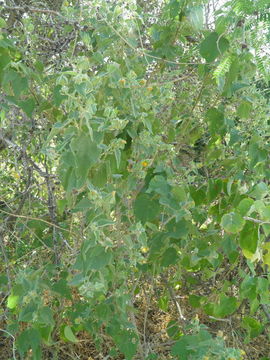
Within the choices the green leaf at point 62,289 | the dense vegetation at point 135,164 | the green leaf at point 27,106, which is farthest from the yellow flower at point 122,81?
the green leaf at point 62,289

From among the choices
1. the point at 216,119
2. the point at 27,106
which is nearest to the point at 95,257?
the point at 27,106

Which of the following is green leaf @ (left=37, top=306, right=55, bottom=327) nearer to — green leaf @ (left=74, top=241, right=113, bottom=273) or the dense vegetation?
the dense vegetation

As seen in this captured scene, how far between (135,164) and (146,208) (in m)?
0.15

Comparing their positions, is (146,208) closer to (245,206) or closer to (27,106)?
(245,206)

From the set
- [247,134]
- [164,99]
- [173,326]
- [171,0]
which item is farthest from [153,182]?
[173,326]

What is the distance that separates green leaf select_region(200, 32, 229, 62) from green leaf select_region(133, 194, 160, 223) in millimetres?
488

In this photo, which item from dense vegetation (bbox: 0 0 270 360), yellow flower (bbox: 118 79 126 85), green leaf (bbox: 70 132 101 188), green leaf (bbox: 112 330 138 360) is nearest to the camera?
green leaf (bbox: 70 132 101 188)

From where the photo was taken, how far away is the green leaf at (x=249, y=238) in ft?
4.94

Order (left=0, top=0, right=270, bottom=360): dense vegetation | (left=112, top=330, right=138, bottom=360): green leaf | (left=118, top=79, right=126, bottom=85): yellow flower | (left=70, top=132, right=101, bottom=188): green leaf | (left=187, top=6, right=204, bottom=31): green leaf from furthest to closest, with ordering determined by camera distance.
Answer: (left=112, top=330, right=138, bottom=360): green leaf < (left=187, top=6, right=204, bottom=31): green leaf < (left=118, top=79, right=126, bottom=85): yellow flower < (left=0, top=0, right=270, bottom=360): dense vegetation < (left=70, top=132, right=101, bottom=188): green leaf

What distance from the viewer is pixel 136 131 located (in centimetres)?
173

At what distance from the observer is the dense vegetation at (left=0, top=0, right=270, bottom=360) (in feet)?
4.78

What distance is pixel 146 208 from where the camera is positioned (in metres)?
1.75

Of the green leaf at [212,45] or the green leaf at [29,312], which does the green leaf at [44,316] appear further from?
the green leaf at [212,45]

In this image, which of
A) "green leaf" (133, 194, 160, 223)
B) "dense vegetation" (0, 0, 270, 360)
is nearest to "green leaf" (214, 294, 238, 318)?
"dense vegetation" (0, 0, 270, 360)
